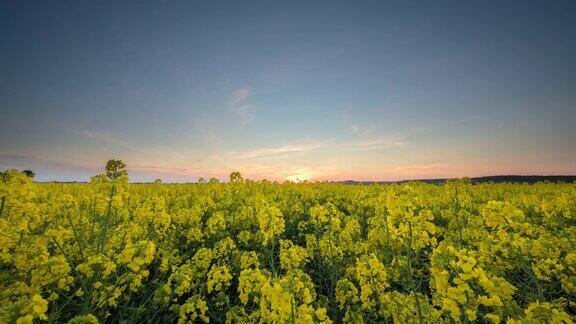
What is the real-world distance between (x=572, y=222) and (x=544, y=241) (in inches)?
269

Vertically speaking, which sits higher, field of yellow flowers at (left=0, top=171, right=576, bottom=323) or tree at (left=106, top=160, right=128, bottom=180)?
tree at (left=106, top=160, right=128, bottom=180)

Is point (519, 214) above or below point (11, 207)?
below

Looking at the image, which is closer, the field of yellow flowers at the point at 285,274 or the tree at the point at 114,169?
the field of yellow flowers at the point at 285,274

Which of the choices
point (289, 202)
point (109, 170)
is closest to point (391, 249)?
point (109, 170)

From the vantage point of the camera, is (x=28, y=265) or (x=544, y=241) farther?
(x=544, y=241)

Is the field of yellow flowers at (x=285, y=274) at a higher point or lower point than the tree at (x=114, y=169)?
lower

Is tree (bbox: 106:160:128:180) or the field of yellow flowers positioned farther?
tree (bbox: 106:160:128:180)

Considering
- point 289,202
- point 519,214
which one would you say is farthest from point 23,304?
point 289,202

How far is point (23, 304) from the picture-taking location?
207 centimetres

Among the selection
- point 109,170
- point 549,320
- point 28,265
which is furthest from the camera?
point 109,170

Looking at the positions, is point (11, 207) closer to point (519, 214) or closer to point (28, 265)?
point (28, 265)

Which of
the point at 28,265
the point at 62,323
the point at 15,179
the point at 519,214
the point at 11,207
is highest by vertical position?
the point at 15,179

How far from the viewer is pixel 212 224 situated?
786cm

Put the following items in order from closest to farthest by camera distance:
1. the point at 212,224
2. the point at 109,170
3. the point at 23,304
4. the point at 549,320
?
the point at 23,304
the point at 549,320
the point at 109,170
the point at 212,224
